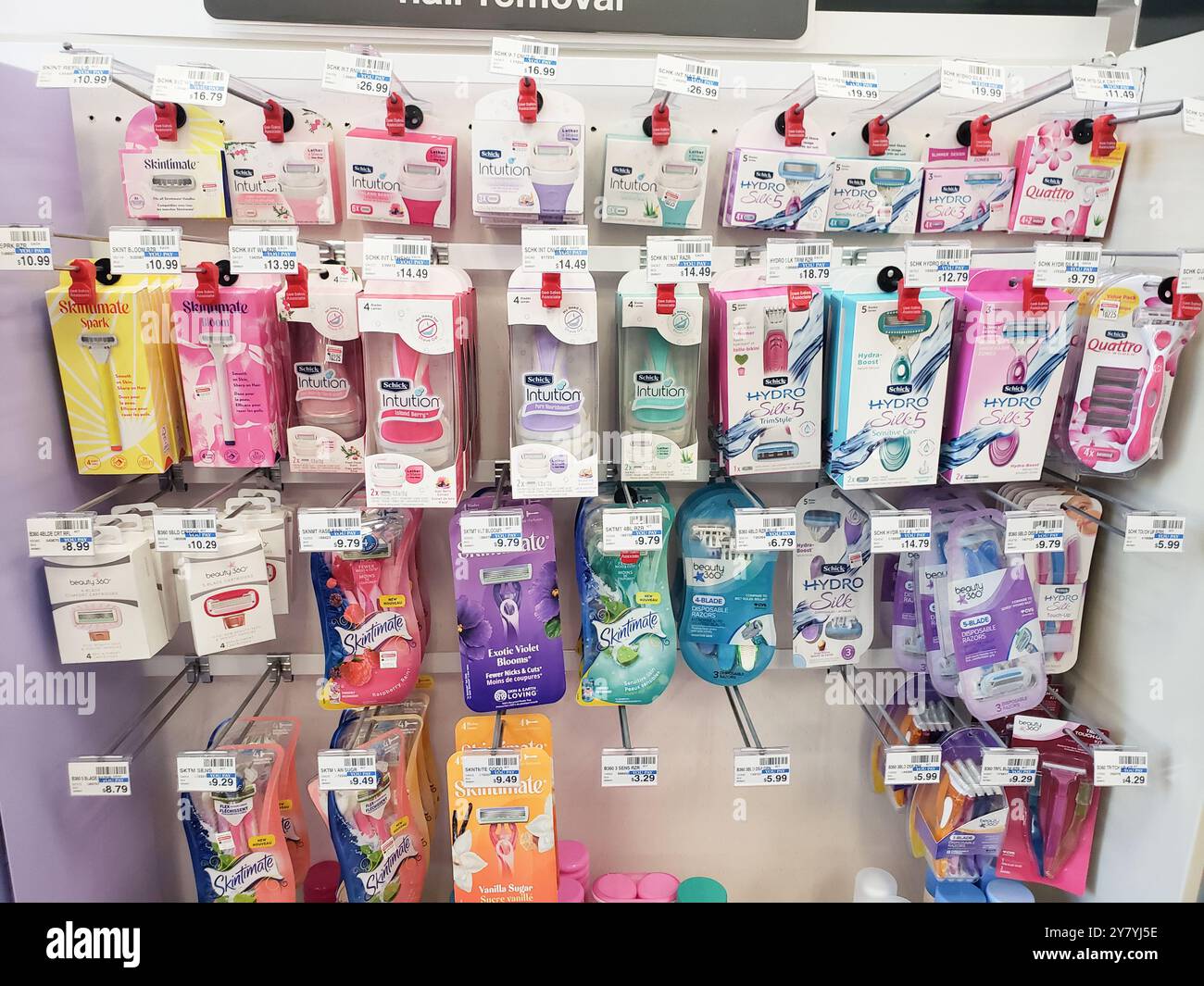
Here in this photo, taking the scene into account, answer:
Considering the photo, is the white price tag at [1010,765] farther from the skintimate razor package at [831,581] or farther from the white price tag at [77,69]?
the white price tag at [77,69]

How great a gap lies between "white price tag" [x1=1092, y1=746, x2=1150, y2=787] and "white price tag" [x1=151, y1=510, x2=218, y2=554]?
179 centimetres

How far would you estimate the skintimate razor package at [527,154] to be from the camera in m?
1.43

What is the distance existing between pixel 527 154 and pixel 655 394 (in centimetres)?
52

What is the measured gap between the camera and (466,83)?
1.52 m

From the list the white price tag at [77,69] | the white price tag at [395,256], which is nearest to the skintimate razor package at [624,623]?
the white price tag at [395,256]

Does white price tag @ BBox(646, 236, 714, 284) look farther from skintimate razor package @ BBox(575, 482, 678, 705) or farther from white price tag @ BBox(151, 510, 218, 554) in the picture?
white price tag @ BBox(151, 510, 218, 554)

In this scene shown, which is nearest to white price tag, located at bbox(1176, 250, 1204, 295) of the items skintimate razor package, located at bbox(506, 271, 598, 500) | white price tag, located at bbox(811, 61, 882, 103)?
white price tag, located at bbox(811, 61, 882, 103)

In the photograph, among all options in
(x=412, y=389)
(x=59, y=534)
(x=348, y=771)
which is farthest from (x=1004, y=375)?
(x=59, y=534)

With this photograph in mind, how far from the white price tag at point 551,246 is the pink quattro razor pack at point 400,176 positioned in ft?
1.01

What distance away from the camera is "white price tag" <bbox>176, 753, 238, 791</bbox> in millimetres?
1463
